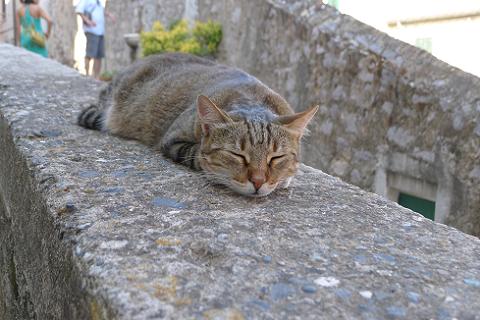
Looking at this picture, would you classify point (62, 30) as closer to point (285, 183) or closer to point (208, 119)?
point (208, 119)

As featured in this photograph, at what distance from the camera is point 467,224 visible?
14.4 ft

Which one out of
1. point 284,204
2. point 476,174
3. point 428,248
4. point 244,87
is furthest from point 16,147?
point 476,174

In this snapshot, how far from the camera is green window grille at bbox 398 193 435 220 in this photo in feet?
16.1

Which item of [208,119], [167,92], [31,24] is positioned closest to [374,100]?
[167,92]

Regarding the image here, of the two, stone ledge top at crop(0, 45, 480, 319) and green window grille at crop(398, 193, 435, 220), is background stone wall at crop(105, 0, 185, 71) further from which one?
stone ledge top at crop(0, 45, 480, 319)

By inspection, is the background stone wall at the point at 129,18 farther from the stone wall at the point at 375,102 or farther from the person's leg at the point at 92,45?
the stone wall at the point at 375,102

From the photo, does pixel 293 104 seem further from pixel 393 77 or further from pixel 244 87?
pixel 244 87

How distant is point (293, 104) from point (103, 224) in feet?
15.9

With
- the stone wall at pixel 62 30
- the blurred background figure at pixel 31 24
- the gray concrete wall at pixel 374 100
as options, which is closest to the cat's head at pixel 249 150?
the gray concrete wall at pixel 374 100

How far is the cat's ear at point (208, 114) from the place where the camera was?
8.30 ft

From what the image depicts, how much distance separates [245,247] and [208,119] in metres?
1.02

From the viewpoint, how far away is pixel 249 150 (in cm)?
243

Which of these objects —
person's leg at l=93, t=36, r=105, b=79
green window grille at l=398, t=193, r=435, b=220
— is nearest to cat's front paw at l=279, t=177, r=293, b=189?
green window grille at l=398, t=193, r=435, b=220

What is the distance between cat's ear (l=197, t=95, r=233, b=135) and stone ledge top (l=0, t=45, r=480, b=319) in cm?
24
